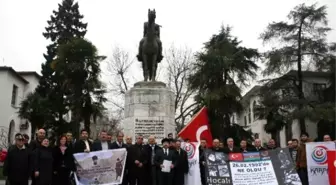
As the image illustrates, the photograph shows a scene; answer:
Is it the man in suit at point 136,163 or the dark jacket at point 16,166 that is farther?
the man in suit at point 136,163

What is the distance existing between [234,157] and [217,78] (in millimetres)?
15866

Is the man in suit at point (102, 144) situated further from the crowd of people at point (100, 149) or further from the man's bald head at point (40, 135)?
the man's bald head at point (40, 135)

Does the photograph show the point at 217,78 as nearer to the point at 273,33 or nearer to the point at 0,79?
the point at 273,33

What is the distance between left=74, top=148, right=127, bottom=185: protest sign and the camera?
801 centimetres

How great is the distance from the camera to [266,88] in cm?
2709

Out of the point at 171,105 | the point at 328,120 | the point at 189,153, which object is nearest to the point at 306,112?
the point at 328,120

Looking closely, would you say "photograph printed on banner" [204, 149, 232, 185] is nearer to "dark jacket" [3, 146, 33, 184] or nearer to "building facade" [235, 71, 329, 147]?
"dark jacket" [3, 146, 33, 184]

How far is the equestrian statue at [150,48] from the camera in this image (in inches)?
532

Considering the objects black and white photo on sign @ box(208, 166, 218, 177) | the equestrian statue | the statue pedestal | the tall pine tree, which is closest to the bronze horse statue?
the equestrian statue

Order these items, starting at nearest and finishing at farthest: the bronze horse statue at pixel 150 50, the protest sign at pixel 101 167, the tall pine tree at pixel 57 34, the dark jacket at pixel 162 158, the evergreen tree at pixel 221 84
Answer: the protest sign at pixel 101 167
the dark jacket at pixel 162 158
the bronze horse statue at pixel 150 50
the evergreen tree at pixel 221 84
the tall pine tree at pixel 57 34

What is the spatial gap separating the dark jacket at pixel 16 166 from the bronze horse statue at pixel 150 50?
23.3 feet

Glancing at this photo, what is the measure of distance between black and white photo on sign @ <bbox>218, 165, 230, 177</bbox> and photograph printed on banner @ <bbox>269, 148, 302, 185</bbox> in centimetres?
118

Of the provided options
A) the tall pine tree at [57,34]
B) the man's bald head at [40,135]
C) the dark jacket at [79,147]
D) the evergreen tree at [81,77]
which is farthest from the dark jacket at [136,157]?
the tall pine tree at [57,34]

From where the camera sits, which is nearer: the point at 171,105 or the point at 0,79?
the point at 171,105
